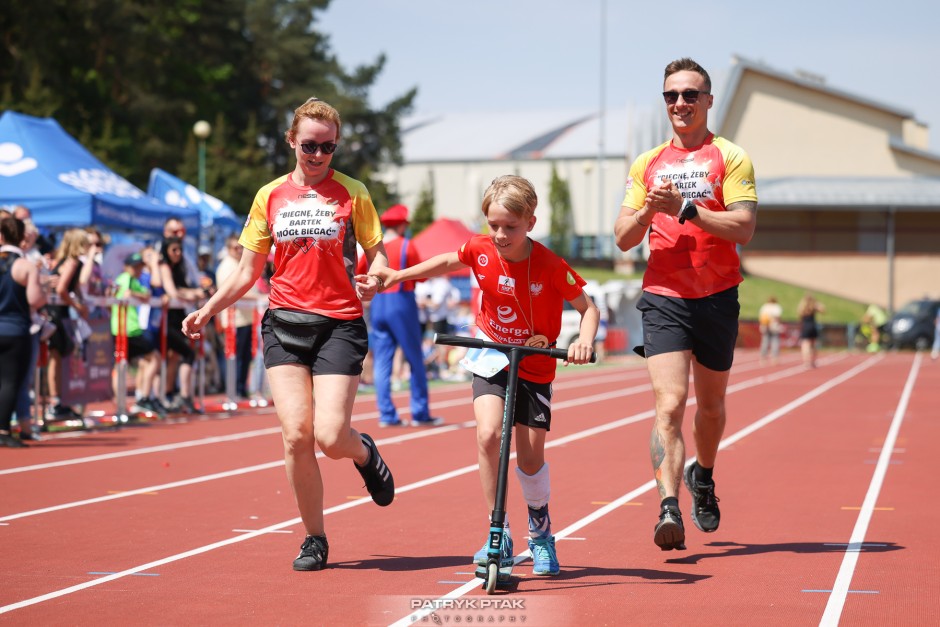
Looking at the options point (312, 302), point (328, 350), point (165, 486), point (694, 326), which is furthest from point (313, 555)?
point (165, 486)

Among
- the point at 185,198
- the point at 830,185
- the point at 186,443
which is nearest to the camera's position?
the point at 186,443

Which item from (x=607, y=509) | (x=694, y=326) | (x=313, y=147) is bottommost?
(x=607, y=509)

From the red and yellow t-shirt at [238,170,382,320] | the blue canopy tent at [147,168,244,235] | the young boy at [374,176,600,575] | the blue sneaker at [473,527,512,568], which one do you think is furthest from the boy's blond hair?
the blue canopy tent at [147,168,244,235]

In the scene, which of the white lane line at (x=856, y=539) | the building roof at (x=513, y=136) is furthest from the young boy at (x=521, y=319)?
the building roof at (x=513, y=136)

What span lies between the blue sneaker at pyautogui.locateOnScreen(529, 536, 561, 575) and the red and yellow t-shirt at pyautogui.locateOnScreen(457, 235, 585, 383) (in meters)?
0.79

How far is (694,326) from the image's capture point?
23.0ft

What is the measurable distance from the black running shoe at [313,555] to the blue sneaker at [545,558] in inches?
40.9

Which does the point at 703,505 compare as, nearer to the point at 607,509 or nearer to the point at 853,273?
the point at 607,509

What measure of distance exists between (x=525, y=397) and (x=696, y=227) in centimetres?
140

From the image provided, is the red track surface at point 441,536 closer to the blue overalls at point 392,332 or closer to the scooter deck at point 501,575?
the scooter deck at point 501,575

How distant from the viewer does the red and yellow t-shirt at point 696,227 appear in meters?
6.97

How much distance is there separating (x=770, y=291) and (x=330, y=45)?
976 inches

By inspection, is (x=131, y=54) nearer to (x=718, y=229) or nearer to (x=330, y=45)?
(x=330, y=45)

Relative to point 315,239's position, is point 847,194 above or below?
above
